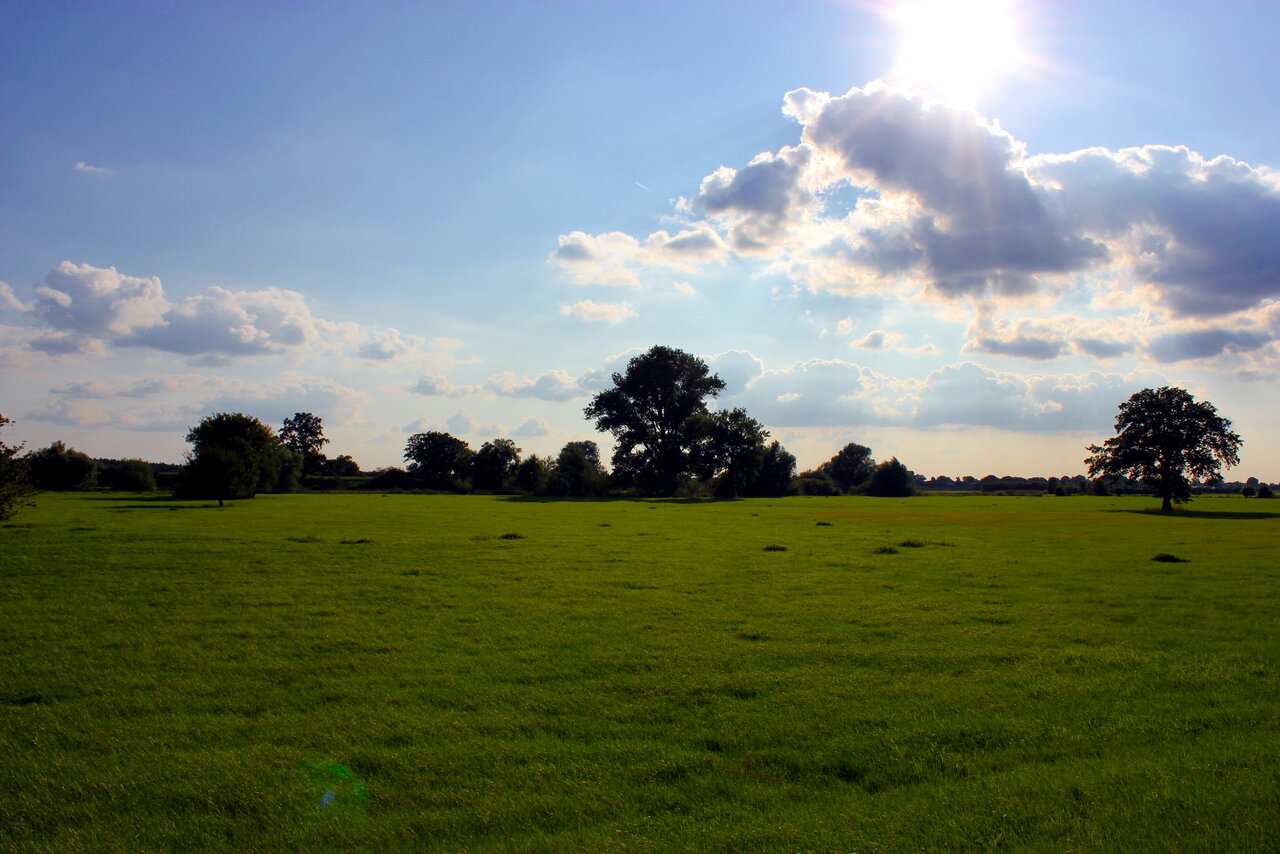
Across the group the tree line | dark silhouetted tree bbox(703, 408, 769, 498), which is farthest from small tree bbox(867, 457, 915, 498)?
dark silhouetted tree bbox(703, 408, 769, 498)

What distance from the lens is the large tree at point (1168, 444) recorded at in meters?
61.5

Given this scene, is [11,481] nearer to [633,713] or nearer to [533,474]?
[633,713]

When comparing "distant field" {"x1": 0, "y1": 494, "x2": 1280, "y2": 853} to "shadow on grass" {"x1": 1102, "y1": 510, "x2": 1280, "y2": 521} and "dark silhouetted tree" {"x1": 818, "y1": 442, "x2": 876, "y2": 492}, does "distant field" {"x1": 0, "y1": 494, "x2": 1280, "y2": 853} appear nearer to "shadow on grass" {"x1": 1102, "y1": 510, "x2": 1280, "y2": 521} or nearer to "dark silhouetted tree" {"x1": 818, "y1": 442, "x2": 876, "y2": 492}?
"shadow on grass" {"x1": 1102, "y1": 510, "x2": 1280, "y2": 521}

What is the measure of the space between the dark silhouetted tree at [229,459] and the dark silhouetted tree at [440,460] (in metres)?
70.4

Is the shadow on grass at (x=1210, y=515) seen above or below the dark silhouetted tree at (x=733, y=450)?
below

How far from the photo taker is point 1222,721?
8.16m

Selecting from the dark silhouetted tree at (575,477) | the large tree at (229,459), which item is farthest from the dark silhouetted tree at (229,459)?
the dark silhouetted tree at (575,477)

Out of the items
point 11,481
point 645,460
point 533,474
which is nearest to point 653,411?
point 645,460

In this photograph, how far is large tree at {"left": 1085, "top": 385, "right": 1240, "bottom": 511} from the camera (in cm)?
6150

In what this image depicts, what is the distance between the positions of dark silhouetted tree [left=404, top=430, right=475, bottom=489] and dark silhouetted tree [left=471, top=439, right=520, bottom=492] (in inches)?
158

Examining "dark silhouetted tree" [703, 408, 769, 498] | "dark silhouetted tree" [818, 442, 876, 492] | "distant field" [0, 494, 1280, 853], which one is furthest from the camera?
"dark silhouetted tree" [818, 442, 876, 492]

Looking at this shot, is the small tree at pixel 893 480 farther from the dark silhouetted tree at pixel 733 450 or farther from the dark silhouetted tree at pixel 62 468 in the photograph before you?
the dark silhouetted tree at pixel 62 468

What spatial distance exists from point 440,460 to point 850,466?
92155mm

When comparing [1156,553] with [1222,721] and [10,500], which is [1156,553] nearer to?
[1222,721]
